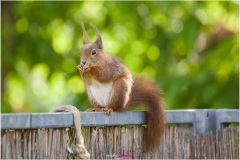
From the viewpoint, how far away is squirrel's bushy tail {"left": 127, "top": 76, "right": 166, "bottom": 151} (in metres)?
2.83

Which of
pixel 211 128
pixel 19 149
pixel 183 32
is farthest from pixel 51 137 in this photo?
pixel 183 32

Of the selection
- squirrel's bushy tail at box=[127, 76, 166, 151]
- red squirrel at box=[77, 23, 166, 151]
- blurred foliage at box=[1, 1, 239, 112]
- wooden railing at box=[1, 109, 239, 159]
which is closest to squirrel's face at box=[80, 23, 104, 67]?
red squirrel at box=[77, 23, 166, 151]

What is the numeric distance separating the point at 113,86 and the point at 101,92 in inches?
2.4

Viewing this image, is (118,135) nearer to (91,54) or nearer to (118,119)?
(118,119)

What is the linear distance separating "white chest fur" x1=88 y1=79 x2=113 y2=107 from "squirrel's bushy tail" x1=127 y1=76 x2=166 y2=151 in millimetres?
104

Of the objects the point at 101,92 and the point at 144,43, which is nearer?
the point at 101,92

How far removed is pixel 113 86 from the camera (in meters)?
3.00

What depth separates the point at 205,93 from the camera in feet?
17.3

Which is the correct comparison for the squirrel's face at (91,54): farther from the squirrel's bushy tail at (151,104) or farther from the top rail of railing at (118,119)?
the top rail of railing at (118,119)

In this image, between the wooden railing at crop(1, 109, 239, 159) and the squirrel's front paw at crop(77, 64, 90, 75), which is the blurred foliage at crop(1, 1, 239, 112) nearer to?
the wooden railing at crop(1, 109, 239, 159)

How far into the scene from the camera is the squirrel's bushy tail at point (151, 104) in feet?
9.29

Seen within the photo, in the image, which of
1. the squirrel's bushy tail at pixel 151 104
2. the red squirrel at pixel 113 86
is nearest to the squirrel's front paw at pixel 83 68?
the red squirrel at pixel 113 86

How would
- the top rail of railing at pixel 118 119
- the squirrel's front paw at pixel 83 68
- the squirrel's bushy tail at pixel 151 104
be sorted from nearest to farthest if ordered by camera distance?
the top rail of railing at pixel 118 119 → the squirrel's bushy tail at pixel 151 104 → the squirrel's front paw at pixel 83 68

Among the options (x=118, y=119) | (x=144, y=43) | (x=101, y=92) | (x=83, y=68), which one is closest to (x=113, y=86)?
(x=101, y=92)
